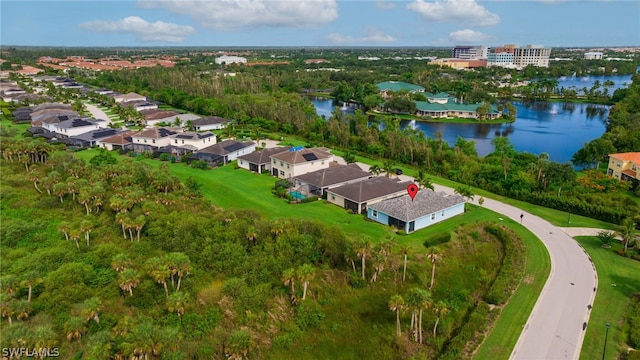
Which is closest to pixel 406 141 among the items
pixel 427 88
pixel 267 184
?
pixel 267 184

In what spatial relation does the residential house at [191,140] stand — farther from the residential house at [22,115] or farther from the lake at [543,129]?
the lake at [543,129]

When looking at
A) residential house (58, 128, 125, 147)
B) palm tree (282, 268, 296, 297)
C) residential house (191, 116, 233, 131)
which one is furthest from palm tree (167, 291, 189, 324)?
residential house (191, 116, 233, 131)

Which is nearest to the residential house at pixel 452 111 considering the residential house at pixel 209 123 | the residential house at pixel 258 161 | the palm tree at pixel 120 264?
the residential house at pixel 209 123

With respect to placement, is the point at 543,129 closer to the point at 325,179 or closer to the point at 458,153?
the point at 458,153

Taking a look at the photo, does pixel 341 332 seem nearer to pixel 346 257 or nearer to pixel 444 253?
pixel 346 257

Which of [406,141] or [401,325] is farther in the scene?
[406,141]

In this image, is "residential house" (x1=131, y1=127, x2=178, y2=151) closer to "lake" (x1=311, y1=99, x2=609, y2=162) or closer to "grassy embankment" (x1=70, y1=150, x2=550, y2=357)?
"grassy embankment" (x1=70, y1=150, x2=550, y2=357)

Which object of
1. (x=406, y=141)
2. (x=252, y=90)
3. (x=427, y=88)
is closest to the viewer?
(x=406, y=141)
